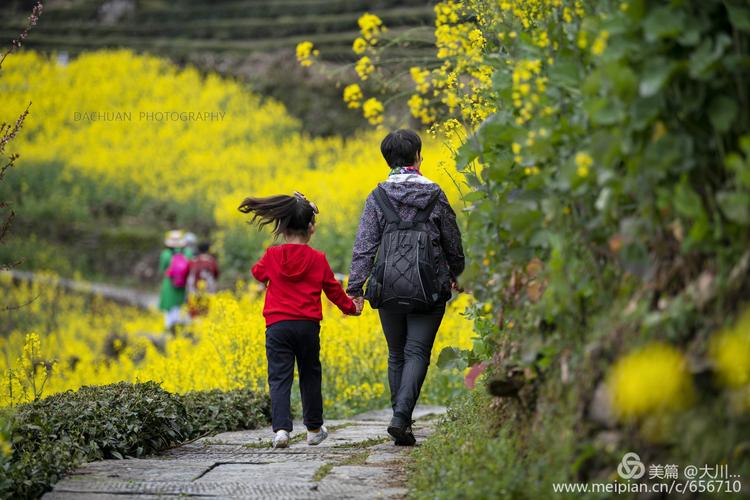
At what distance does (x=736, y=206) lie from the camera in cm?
249

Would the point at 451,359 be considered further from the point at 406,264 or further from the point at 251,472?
the point at 251,472

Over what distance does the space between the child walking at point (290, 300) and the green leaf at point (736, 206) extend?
2703mm

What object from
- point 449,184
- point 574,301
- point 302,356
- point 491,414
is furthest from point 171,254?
point 574,301

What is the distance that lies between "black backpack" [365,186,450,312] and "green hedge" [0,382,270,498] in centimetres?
126

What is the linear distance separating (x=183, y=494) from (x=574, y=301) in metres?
1.62

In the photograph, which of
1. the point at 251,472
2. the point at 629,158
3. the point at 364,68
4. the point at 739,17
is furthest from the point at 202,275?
the point at 739,17

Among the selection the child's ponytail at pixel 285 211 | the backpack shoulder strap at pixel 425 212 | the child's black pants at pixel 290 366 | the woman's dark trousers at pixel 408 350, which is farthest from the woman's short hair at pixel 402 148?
the child's black pants at pixel 290 366

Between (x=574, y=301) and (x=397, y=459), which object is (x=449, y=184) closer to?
(x=397, y=459)

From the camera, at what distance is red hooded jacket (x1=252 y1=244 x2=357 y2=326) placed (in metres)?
4.96

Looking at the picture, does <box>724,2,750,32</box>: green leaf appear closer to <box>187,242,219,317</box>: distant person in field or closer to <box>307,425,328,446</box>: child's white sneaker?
<box>307,425,328,446</box>: child's white sneaker

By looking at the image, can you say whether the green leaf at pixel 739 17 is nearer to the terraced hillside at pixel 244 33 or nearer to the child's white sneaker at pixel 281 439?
the child's white sneaker at pixel 281 439

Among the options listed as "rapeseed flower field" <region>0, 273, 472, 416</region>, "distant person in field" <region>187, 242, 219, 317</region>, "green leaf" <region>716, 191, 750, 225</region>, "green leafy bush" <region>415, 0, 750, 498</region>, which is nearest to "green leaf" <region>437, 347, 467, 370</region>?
"green leafy bush" <region>415, 0, 750, 498</region>

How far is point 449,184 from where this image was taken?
10625 millimetres

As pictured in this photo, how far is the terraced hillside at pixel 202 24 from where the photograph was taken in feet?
90.7
